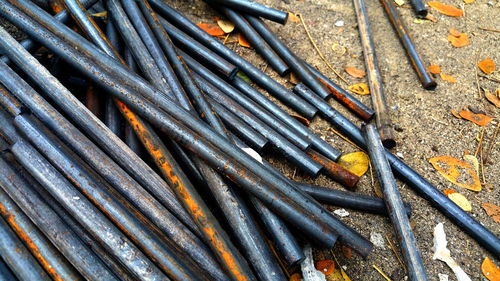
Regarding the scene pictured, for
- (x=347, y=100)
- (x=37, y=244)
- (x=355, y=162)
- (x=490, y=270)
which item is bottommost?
(x=490, y=270)

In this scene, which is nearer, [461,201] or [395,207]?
[395,207]

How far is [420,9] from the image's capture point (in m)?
4.05

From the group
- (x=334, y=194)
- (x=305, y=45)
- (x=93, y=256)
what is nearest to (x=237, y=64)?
(x=305, y=45)

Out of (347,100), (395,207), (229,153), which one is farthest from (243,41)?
(395,207)

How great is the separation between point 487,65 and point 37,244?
13.1 ft

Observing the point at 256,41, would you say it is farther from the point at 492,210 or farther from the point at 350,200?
the point at 492,210

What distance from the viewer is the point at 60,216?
194cm

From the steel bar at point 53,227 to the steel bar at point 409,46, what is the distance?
301cm

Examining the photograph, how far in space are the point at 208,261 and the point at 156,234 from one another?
0.29 metres

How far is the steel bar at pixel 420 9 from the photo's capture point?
4.05 m

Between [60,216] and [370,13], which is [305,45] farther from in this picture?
[60,216]

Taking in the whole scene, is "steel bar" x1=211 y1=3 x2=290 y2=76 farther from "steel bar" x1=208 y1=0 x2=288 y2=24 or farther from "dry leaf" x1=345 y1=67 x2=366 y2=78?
"dry leaf" x1=345 y1=67 x2=366 y2=78

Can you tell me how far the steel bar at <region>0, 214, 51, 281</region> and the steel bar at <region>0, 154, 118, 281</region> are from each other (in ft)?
0.39

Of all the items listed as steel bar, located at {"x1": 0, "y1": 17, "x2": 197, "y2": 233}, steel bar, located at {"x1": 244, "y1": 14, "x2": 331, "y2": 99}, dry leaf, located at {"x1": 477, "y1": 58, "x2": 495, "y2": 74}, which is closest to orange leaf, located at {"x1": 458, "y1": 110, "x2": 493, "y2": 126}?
dry leaf, located at {"x1": 477, "y1": 58, "x2": 495, "y2": 74}
